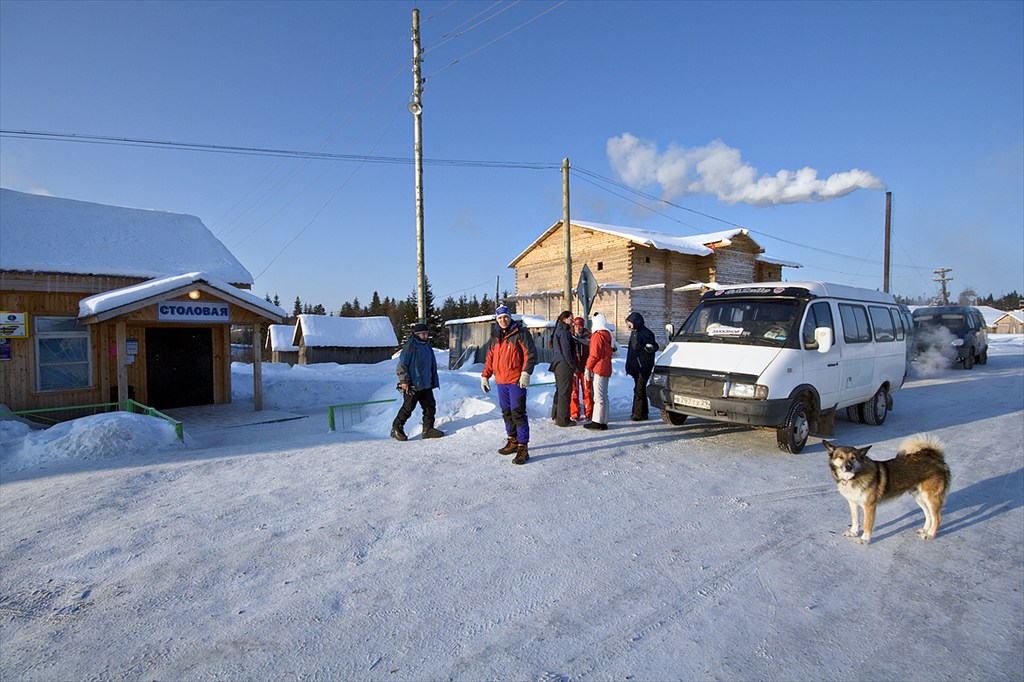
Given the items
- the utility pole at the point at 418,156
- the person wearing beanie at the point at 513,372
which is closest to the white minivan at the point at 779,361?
the person wearing beanie at the point at 513,372

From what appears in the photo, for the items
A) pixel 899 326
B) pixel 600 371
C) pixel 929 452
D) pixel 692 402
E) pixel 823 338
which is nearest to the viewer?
pixel 929 452

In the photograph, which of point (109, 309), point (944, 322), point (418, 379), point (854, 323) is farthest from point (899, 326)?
point (109, 309)

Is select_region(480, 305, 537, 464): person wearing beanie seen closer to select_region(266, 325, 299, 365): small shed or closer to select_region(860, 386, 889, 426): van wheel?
select_region(860, 386, 889, 426): van wheel

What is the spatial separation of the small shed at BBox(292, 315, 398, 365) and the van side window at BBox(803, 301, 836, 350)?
33031 mm

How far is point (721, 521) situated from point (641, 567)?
126 cm

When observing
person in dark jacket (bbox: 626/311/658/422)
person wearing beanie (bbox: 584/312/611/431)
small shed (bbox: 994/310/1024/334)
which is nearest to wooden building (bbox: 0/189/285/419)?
person wearing beanie (bbox: 584/312/611/431)

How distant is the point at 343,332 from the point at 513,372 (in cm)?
3365

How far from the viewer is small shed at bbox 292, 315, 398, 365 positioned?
36.2 m

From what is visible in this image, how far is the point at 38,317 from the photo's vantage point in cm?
1116

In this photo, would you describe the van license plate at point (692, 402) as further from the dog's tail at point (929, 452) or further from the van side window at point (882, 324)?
the van side window at point (882, 324)

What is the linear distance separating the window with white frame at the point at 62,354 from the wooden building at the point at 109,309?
0.02 metres

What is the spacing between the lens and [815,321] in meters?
7.51

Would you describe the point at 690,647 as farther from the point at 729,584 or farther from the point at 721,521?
the point at 721,521

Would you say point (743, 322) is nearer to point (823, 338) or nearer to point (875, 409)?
point (823, 338)
